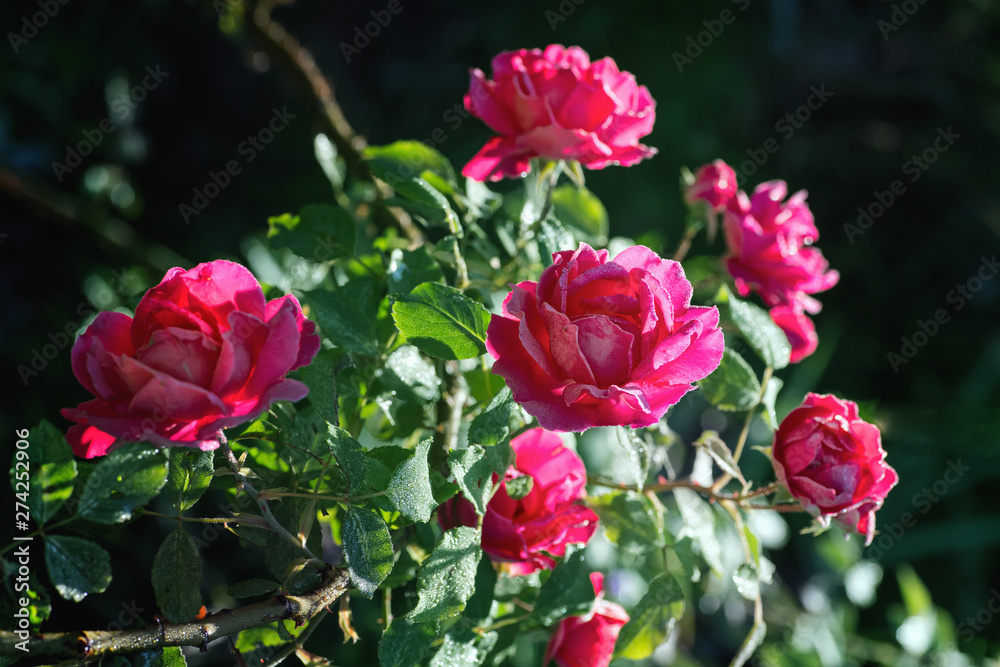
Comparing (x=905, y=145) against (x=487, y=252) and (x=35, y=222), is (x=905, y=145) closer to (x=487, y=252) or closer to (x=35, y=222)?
(x=487, y=252)

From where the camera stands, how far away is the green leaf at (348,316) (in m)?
0.53

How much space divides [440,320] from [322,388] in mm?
86

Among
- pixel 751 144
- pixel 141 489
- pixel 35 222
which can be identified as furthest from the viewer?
pixel 751 144

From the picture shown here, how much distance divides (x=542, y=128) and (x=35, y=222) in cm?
115

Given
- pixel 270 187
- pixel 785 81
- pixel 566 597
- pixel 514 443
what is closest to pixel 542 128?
pixel 514 443

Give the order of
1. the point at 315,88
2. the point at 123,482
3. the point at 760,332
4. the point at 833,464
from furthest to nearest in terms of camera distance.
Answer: the point at 315,88 < the point at 760,332 < the point at 833,464 < the point at 123,482

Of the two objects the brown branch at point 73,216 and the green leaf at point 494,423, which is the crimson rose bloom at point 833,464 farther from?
the brown branch at point 73,216

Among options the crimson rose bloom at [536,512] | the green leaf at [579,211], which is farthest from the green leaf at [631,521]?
the green leaf at [579,211]

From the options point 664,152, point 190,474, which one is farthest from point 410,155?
point 664,152

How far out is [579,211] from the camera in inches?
28.8

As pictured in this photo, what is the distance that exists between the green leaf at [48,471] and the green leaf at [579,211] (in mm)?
474

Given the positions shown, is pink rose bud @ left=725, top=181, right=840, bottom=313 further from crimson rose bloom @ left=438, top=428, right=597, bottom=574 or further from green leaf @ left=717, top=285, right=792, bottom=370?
crimson rose bloom @ left=438, top=428, right=597, bottom=574

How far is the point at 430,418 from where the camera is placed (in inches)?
24.4

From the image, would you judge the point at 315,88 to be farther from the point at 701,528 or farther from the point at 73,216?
the point at 701,528
